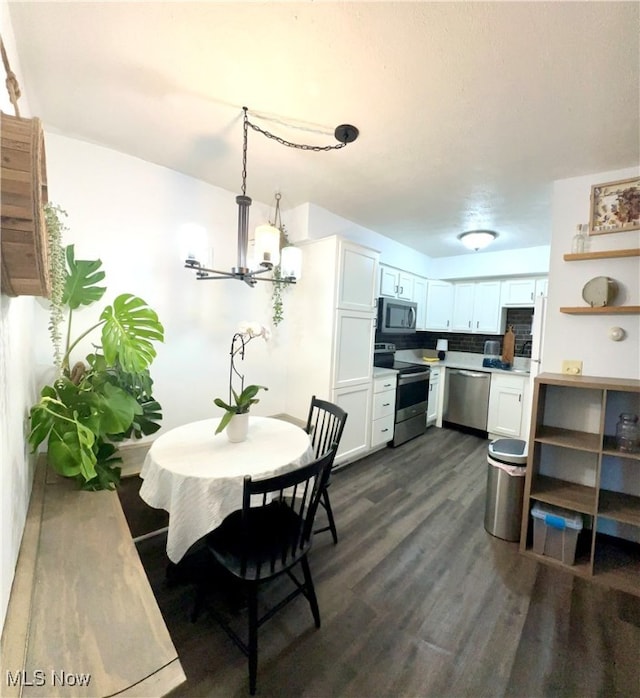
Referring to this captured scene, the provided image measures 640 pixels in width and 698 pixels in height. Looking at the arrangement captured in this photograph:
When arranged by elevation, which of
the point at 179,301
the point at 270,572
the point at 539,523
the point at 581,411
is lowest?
the point at 539,523

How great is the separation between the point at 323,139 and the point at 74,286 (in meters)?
1.75

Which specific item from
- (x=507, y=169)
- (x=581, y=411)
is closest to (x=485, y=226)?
(x=507, y=169)

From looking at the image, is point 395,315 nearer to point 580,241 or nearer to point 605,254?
point 580,241

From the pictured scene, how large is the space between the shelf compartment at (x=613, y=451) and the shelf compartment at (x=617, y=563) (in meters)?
0.69

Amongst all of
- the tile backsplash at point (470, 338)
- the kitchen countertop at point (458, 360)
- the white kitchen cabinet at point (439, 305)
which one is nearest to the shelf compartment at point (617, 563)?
the kitchen countertop at point (458, 360)

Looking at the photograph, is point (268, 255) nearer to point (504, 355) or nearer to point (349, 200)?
point (349, 200)

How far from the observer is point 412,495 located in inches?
103

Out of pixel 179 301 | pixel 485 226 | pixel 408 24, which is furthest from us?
pixel 485 226

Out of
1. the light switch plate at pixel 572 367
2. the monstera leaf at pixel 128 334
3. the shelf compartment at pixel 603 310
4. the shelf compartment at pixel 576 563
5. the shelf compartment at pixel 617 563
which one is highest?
the shelf compartment at pixel 603 310

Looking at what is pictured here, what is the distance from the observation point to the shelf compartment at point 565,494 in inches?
72.2

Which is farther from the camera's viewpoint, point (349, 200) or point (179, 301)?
point (349, 200)

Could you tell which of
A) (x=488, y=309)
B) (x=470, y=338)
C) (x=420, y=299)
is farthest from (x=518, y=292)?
(x=420, y=299)

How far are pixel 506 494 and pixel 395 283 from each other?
2.64 m

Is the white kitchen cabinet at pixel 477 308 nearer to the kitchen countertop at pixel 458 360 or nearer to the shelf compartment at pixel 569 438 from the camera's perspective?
the kitchen countertop at pixel 458 360
